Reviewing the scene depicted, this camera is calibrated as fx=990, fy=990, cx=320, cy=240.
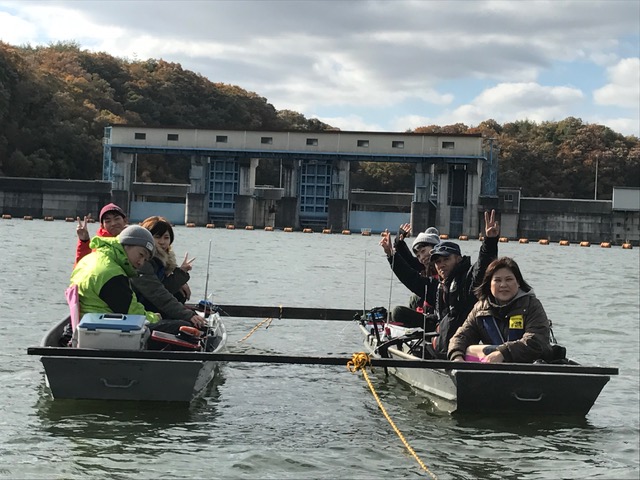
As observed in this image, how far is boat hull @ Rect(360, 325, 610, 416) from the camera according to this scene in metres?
10.2

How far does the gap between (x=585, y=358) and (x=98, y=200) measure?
80.1m

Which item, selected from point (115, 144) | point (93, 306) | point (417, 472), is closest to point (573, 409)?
point (417, 472)

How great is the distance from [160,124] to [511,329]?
112 metres

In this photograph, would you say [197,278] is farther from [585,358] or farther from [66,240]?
[66,240]

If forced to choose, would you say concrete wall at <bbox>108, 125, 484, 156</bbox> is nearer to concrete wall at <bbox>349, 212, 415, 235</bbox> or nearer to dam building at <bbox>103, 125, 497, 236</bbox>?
dam building at <bbox>103, 125, 497, 236</bbox>

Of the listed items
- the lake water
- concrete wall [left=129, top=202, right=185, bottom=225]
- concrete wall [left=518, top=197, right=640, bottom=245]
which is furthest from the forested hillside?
the lake water

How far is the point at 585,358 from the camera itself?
17.0 meters

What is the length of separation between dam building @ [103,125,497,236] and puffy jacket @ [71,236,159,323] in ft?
254

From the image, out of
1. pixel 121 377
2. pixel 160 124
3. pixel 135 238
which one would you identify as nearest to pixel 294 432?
pixel 121 377

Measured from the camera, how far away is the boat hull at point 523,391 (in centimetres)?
1016

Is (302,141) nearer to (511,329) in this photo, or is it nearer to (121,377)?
(511,329)

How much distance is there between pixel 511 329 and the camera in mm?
10273

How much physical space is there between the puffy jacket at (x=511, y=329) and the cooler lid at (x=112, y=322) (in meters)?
3.34

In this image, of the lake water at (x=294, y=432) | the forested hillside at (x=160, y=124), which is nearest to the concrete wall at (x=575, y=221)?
the forested hillside at (x=160, y=124)
